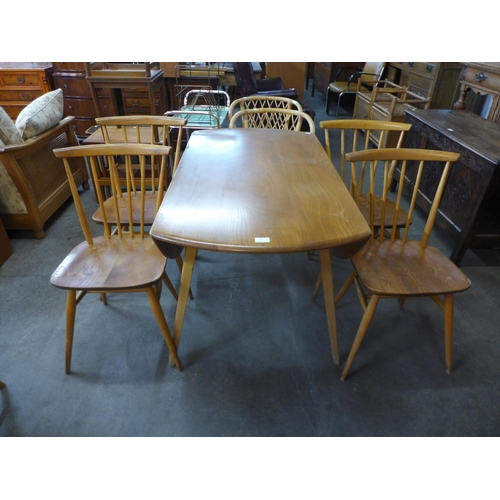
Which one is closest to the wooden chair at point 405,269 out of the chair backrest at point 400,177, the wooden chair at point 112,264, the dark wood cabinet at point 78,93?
the chair backrest at point 400,177

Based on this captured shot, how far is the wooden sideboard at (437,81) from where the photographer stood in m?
3.29

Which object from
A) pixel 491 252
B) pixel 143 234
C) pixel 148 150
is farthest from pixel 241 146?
pixel 491 252

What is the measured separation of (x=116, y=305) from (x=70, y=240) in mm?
795

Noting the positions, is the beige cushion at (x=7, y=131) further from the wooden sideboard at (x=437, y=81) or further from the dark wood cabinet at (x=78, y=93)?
the wooden sideboard at (x=437, y=81)

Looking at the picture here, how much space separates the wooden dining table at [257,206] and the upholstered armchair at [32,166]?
1.18 metres

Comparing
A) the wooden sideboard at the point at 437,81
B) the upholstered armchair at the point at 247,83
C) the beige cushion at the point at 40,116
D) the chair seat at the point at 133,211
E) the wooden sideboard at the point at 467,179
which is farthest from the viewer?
the upholstered armchair at the point at 247,83

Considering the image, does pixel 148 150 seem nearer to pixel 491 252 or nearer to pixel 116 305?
pixel 116 305

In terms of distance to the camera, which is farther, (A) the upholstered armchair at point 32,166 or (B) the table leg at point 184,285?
(A) the upholstered armchair at point 32,166

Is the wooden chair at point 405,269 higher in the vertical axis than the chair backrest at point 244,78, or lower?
lower

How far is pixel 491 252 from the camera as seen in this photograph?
228 centimetres

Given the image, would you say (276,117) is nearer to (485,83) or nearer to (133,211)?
(133,211)

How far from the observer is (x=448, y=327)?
1468 millimetres

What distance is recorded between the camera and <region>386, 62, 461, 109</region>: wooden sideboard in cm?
329

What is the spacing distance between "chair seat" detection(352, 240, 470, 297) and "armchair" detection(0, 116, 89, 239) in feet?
6.80
